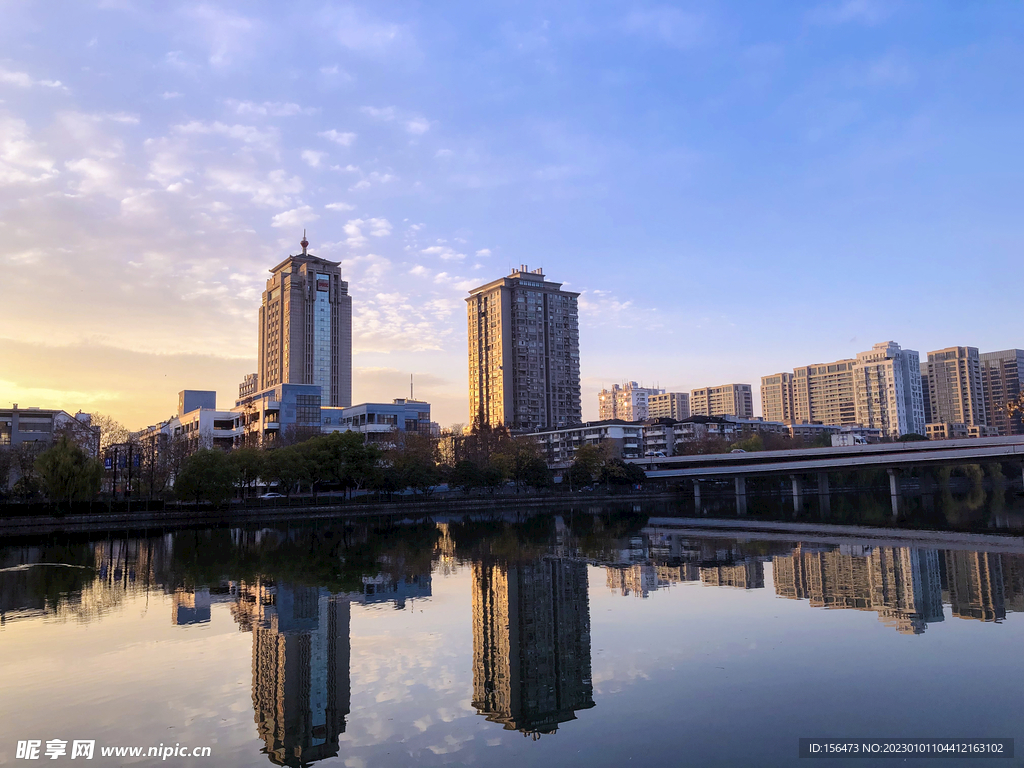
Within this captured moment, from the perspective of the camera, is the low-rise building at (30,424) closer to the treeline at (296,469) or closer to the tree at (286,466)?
the treeline at (296,469)

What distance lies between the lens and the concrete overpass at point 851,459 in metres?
74.4

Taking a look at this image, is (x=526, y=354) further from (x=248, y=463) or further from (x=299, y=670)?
(x=299, y=670)

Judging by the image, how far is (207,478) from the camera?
208ft

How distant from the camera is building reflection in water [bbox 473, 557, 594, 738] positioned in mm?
12867

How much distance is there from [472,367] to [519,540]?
425 ft

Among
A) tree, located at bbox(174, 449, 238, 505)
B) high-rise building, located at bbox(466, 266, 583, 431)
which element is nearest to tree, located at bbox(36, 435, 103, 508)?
tree, located at bbox(174, 449, 238, 505)

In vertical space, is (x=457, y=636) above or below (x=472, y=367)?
below

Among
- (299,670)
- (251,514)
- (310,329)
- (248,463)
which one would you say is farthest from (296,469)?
(310,329)

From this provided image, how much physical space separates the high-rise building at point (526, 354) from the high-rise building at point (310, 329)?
31233 millimetres

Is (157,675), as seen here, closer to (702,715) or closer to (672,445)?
(702,715)

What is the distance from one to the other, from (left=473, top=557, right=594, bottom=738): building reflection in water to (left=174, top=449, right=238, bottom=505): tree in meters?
43.7

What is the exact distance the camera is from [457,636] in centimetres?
1842

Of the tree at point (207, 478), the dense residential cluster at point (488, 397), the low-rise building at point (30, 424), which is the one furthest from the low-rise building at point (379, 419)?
the tree at point (207, 478)

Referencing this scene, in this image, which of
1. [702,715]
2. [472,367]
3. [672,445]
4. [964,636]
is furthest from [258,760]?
[472,367]
